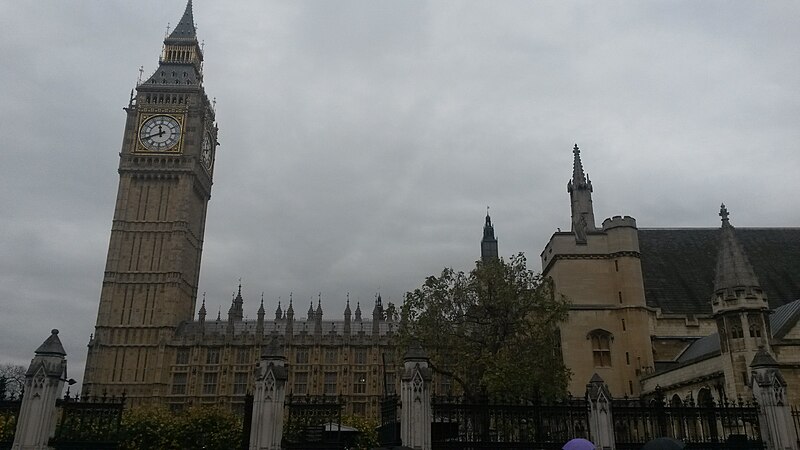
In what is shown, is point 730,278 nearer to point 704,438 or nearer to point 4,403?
point 704,438

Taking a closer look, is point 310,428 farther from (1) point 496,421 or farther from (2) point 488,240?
(2) point 488,240

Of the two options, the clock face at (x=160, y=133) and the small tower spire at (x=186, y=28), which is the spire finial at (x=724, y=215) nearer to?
the clock face at (x=160, y=133)

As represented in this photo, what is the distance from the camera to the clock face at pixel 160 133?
69688 millimetres

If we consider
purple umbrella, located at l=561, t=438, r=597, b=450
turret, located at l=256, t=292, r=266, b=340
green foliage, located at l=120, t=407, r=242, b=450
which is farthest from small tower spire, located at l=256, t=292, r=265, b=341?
purple umbrella, located at l=561, t=438, r=597, b=450

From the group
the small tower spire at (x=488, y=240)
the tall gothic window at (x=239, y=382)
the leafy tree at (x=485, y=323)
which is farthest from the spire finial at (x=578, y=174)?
the small tower spire at (x=488, y=240)

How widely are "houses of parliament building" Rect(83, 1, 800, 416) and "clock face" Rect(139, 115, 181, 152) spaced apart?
143 mm

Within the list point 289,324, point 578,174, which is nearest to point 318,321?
point 289,324

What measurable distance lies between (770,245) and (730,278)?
1758 centimetres

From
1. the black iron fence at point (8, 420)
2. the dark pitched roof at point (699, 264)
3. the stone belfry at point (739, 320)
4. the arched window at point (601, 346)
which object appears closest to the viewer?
the black iron fence at point (8, 420)

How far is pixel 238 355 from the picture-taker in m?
63.7

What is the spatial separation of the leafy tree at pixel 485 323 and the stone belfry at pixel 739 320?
233 inches

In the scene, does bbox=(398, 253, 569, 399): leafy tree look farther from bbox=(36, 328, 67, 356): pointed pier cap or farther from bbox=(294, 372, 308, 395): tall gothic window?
bbox=(294, 372, 308, 395): tall gothic window

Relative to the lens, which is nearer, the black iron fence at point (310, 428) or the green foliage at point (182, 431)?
the black iron fence at point (310, 428)

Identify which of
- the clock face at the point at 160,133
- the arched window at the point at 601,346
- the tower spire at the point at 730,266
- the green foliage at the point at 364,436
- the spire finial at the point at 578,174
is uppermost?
the clock face at the point at 160,133
